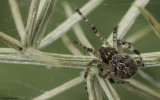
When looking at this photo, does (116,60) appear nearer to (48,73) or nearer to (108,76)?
(108,76)

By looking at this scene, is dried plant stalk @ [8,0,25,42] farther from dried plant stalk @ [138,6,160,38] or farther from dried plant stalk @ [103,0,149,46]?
dried plant stalk @ [138,6,160,38]

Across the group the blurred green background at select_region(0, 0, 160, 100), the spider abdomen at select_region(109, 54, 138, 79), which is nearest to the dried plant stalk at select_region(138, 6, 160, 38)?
the spider abdomen at select_region(109, 54, 138, 79)

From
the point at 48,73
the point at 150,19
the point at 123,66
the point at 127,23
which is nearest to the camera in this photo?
the point at 150,19

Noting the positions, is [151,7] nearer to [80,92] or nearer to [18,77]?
[80,92]

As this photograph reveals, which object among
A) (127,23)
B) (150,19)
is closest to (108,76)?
(127,23)

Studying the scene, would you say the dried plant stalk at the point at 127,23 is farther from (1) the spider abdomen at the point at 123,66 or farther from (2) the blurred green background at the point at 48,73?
(2) the blurred green background at the point at 48,73

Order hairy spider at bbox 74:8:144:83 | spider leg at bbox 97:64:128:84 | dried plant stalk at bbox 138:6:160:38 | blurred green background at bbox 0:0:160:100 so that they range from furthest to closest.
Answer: blurred green background at bbox 0:0:160:100
hairy spider at bbox 74:8:144:83
spider leg at bbox 97:64:128:84
dried plant stalk at bbox 138:6:160:38

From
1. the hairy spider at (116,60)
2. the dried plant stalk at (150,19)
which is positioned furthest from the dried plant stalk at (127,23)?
the dried plant stalk at (150,19)

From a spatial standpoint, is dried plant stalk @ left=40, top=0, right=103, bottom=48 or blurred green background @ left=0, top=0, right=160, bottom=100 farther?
blurred green background @ left=0, top=0, right=160, bottom=100

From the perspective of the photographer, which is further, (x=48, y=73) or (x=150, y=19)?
(x=48, y=73)
